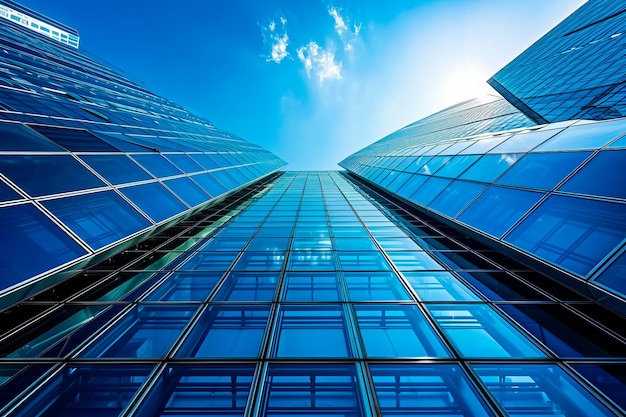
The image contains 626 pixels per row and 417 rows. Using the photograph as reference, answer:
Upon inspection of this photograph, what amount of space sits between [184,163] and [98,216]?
7.37m

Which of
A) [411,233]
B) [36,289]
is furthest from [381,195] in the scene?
[36,289]

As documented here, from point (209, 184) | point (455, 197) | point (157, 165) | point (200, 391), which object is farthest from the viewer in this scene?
point (209, 184)

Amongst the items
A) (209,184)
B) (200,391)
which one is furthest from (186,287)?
(209,184)

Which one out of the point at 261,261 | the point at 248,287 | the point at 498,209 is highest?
the point at 498,209

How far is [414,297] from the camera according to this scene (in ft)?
20.8

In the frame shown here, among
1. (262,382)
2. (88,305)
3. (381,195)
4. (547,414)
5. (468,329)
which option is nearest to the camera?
(547,414)

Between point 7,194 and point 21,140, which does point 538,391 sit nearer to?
point 7,194

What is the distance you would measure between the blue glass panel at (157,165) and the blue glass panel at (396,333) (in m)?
9.49

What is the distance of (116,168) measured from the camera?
30.3 ft

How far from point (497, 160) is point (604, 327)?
7.72 meters

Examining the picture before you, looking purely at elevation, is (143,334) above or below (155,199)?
below

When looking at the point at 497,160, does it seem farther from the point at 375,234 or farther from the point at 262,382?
the point at 262,382

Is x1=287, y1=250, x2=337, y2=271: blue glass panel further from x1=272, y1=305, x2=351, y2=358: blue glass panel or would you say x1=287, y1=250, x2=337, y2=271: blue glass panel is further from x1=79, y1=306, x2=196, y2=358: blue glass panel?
x1=79, y1=306, x2=196, y2=358: blue glass panel

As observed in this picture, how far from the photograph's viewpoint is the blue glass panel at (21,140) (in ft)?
23.9
